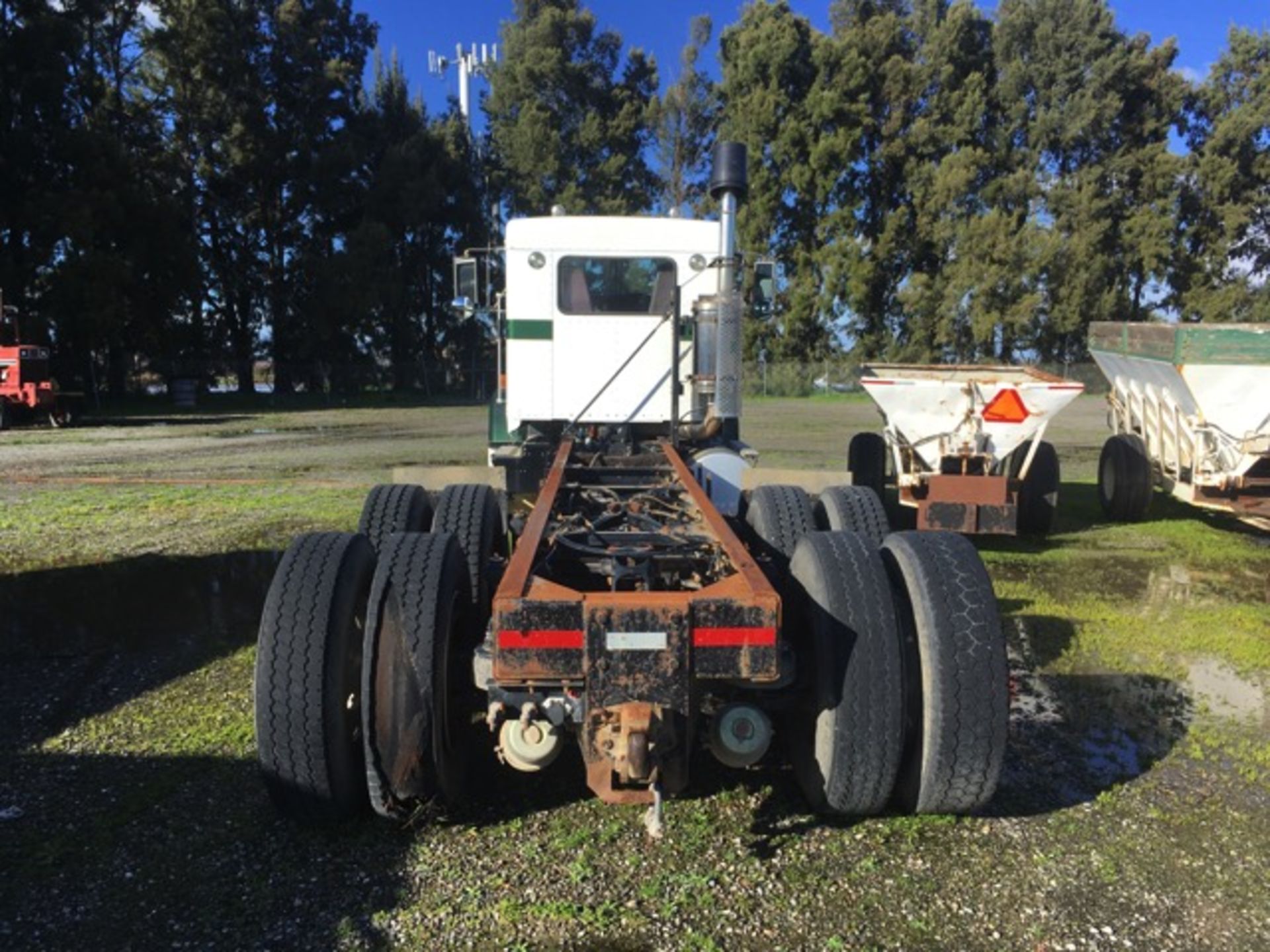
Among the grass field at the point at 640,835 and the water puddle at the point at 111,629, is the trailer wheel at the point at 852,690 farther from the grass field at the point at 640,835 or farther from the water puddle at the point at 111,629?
the water puddle at the point at 111,629

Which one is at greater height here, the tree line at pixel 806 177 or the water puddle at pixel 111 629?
the tree line at pixel 806 177

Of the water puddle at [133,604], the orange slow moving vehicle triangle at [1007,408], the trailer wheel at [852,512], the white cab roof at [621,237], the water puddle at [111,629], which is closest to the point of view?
the water puddle at [111,629]

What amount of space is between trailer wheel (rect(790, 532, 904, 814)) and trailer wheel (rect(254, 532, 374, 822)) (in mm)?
1634

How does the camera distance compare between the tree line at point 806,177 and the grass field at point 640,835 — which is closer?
the grass field at point 640,835

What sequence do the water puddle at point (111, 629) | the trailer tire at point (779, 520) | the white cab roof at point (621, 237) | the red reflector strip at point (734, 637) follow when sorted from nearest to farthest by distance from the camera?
1. the red reflector strip at point (734, 637)
2. the water puddle at point (111, 629)
3. the trailer tire at point (779, 520)
4. the white cab roof at point (621, 237)

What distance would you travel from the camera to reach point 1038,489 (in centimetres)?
859

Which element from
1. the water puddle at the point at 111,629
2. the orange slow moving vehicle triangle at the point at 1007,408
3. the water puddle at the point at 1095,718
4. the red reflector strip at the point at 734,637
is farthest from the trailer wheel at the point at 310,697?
the orange slow moving vehicle triangle at the point at 1007,408

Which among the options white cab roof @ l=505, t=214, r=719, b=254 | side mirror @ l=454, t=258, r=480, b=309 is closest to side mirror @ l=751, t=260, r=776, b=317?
white cab roof @ l=505, t=214, r=719, b=254

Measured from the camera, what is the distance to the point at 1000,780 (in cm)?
375

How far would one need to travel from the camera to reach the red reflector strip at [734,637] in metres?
2.94

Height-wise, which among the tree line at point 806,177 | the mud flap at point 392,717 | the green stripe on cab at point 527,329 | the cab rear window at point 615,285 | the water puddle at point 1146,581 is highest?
the tree line at point 806,177

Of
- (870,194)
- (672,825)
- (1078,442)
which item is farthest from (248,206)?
(672,825)

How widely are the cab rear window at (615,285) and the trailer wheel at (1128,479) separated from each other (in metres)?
5.42

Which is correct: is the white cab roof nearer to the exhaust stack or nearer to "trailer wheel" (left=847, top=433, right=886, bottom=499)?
the exhaust stack
